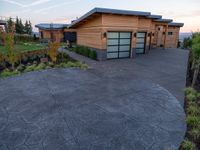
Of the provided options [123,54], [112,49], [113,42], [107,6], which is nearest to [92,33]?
[113,42]

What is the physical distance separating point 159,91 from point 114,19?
8.52 meters

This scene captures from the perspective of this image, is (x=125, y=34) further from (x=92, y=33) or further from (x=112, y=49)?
(x=92, y=33)

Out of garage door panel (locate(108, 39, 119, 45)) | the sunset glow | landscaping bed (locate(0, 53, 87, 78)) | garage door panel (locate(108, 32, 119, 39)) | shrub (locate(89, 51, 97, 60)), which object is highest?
the sunset glow

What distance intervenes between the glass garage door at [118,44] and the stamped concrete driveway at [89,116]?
6.89 meters

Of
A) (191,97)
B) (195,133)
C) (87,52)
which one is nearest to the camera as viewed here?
(195,133)

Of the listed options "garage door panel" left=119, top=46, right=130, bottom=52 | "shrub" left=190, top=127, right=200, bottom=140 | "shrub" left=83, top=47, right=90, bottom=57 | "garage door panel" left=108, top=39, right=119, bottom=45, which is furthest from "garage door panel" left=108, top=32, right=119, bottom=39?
"shrub" left=190, top=127, right=200, bottom=140

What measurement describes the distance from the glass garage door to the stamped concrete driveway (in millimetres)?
6891

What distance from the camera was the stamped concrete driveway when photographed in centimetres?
356

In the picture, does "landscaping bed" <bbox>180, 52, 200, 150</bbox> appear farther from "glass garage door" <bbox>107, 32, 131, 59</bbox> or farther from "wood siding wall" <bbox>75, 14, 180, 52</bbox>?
"glass garage door" <bbox>107, 32, 131, 59</bbox>

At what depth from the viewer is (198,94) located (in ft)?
20.0

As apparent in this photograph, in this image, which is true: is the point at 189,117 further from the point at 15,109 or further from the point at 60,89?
the point at 15,109

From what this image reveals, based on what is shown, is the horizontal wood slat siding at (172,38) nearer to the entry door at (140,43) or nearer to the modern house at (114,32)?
the modern house at (114,32)

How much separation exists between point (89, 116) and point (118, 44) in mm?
10710

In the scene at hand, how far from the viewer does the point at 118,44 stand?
14227 millimetres
